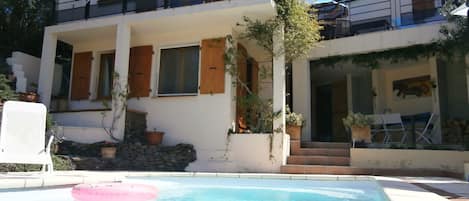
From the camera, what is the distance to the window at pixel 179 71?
10.1 m

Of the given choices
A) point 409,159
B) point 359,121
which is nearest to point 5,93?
point 359,121

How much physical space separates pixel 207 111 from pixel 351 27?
4740 mm

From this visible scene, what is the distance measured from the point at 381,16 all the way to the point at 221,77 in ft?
18.4

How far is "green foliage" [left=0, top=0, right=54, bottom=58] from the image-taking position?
1213cm

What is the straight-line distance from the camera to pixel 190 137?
9.53 metres

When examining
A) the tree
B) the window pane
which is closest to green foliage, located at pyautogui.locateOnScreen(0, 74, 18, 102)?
the window pane

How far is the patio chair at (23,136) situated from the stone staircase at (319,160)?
4383 mm

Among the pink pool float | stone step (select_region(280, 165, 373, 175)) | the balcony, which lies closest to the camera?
the pink pool float

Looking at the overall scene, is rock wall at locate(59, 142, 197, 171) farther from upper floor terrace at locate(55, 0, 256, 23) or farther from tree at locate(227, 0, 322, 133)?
upper floor terrace at locate(55, 0, 256, 23)

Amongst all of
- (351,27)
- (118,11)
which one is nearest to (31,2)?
(118,11)

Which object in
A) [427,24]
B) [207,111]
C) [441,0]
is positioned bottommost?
[207,111]

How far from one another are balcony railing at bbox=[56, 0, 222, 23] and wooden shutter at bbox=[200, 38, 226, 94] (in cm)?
100

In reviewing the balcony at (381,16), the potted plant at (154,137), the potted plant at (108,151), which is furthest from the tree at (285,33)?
the potted plant at (108,151)

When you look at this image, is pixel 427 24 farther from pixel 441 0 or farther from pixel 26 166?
pixel 26 166
